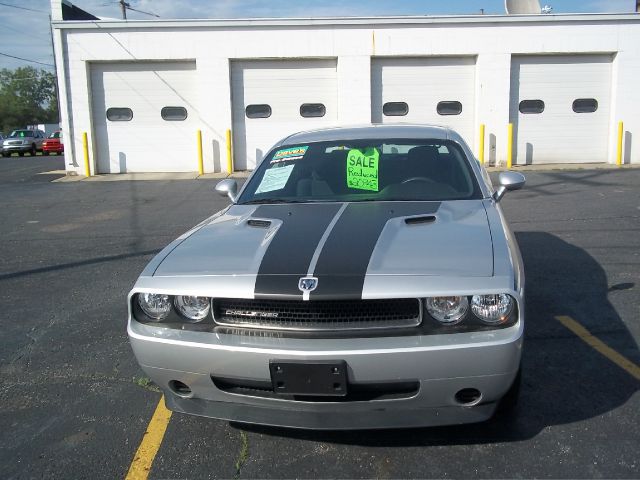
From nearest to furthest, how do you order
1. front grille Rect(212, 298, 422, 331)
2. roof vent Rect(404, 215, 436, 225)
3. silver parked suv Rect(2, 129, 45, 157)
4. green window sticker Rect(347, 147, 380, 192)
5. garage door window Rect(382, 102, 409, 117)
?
front grille Rect(212, 298, 422, 331), roof vent Rect(404, 215, 436, 225), green window sticker Rect(347, 147, 380, 192), garage door window Rect(382, 102, 409, 117), silver parked suv Rect(2, 129, 45, 157)

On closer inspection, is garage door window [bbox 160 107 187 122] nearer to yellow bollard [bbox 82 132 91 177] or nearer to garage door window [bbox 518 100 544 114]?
yellow bollard [bbox 82 132 91 177]

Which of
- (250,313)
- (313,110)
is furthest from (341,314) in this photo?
(313,110)

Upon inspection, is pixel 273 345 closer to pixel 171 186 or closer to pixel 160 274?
pixel 160 274

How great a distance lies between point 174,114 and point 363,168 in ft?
45.5

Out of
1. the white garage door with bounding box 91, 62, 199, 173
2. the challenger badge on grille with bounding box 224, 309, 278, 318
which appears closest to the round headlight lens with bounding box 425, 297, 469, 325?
the challenger badge on grille with bounding box 224, 309, 278, 318

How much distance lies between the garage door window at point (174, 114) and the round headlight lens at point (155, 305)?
1487 centimetres

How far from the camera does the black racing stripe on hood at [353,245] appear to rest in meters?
2.63

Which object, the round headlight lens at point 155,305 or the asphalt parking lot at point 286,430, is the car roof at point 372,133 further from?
the round headlight lens at point 155,305

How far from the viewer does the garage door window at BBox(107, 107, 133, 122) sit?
17.1 m

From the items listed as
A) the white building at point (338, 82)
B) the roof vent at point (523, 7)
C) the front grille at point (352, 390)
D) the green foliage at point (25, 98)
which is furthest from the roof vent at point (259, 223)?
the green foliage at point (25, 98)

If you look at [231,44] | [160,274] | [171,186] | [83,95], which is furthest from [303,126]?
[160,274]

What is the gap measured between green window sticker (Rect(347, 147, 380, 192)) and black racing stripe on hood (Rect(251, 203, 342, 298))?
1.27 ft

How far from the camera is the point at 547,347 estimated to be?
4191mm

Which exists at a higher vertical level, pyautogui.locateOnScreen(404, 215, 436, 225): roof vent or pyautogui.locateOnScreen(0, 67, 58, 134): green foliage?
pyautogui.locateOnScreen(0, 67, 58, 134): green foliage
